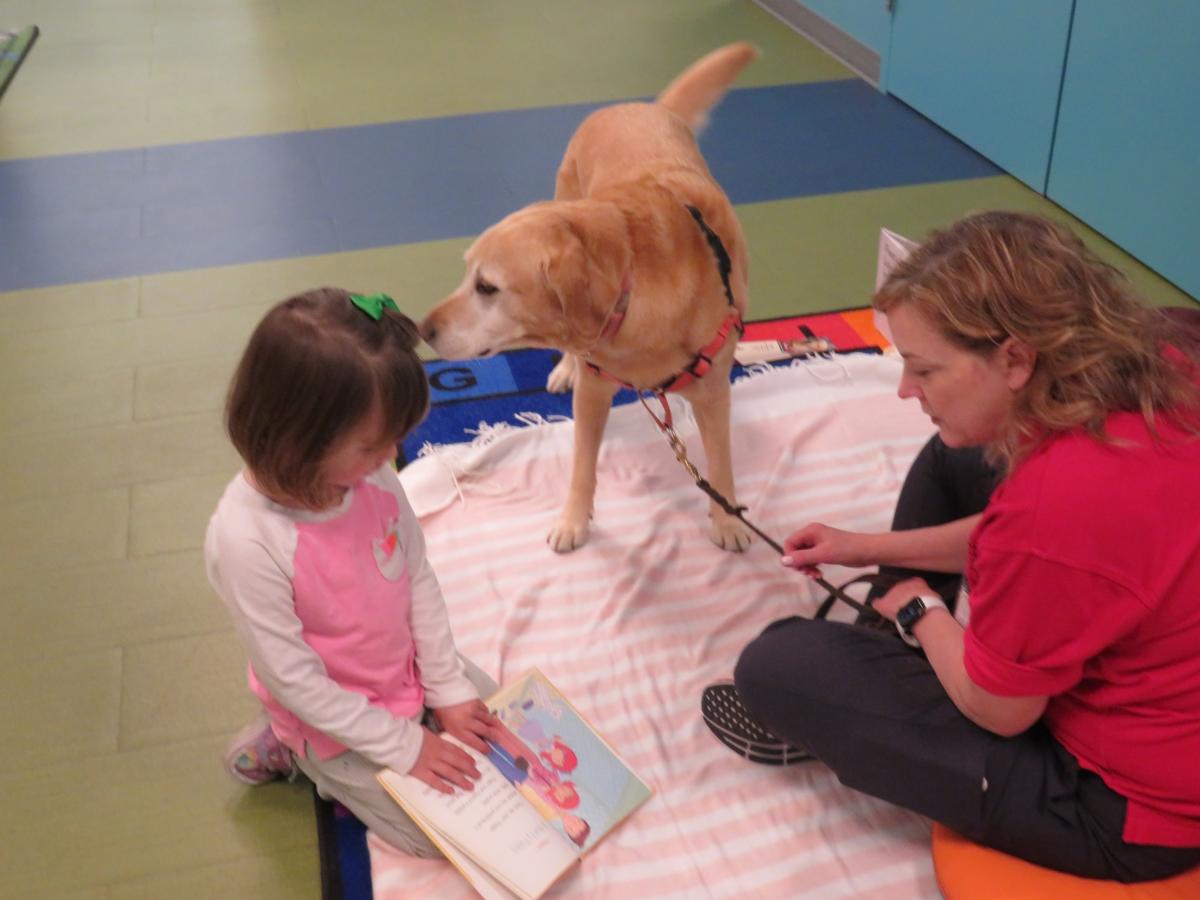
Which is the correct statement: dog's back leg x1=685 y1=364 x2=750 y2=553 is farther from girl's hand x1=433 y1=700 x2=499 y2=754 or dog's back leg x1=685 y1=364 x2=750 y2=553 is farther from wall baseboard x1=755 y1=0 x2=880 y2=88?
wall baseboard x1=755 y1=0 x2=880 y2=88

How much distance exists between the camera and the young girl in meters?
1.22

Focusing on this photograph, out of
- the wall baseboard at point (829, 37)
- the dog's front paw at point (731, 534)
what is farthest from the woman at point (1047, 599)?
the wall baseboard at point (829, 37)

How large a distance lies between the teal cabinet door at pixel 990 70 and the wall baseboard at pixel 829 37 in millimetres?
196

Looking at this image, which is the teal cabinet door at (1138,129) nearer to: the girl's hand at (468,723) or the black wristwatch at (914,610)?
the black wristwatch at (914,610)

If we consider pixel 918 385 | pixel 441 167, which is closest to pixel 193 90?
pixel 441 167

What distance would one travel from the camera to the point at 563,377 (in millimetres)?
2496

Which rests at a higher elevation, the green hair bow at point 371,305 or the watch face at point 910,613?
the green hair bow at point 371,305

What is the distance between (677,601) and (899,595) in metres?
0.57

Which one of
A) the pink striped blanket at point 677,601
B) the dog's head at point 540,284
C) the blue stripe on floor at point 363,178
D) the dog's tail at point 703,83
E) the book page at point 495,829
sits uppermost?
the dog's tail at point 703,83

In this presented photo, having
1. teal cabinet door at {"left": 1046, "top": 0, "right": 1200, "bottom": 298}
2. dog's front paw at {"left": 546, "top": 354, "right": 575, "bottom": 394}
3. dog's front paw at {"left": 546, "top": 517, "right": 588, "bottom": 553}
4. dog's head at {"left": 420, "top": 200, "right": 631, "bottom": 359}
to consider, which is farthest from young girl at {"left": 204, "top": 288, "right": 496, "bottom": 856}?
teal cabinet door at {"left": 1046, "top": 0, "right": 1200, "bottom": 298}

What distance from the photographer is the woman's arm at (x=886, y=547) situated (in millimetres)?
1610

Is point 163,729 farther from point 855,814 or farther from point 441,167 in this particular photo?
point 441,167

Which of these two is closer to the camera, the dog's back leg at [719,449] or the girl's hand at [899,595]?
the girl's hand at [899,595]

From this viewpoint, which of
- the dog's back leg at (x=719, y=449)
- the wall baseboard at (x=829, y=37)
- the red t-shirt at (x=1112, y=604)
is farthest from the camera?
the wall baseboard at (x=829, y=37)
